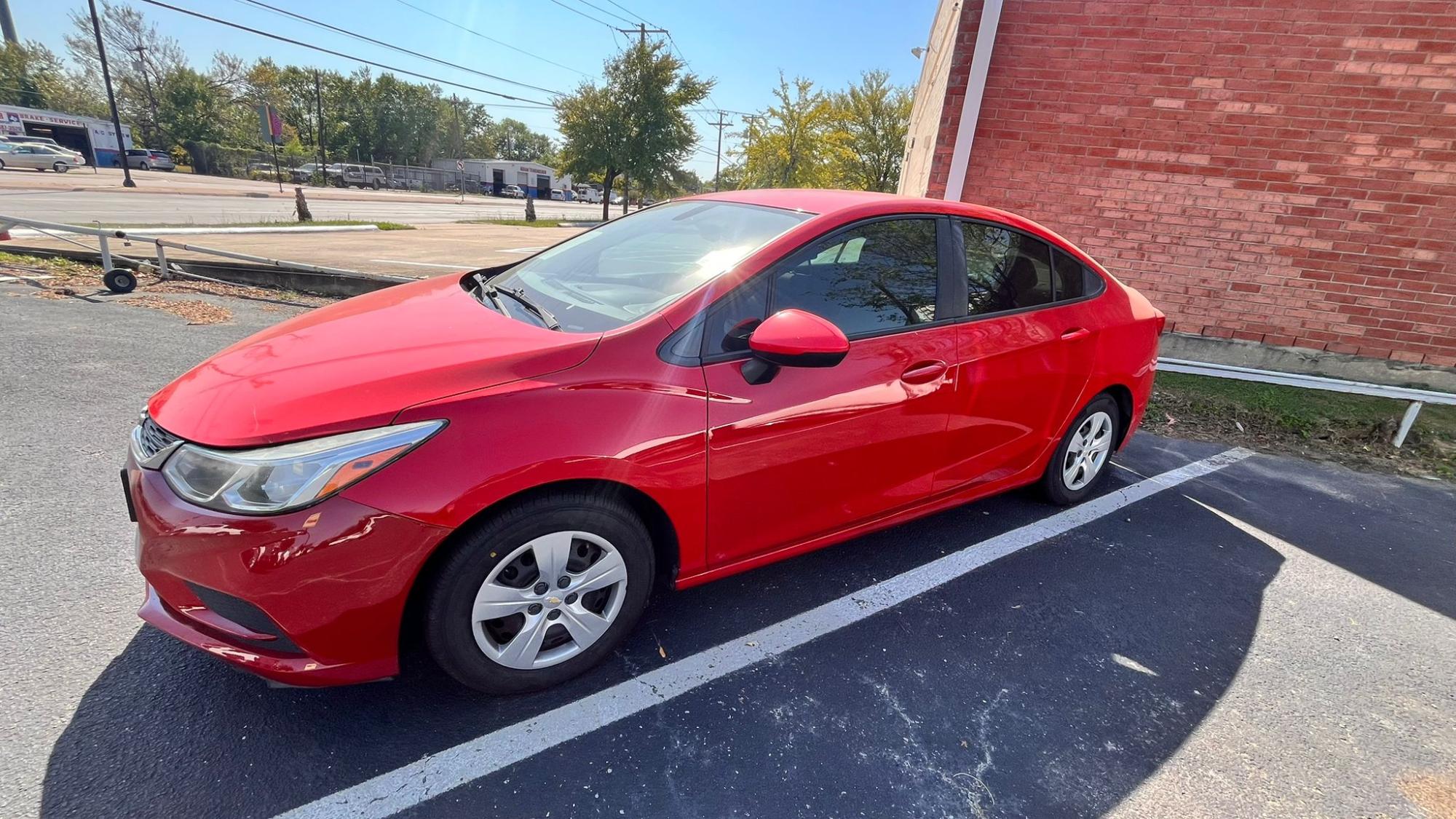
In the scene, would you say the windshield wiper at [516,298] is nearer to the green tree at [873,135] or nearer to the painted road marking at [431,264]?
the painted road marking at [431,264]

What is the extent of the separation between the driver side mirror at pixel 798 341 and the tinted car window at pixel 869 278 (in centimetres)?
26

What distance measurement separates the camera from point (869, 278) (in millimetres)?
2639

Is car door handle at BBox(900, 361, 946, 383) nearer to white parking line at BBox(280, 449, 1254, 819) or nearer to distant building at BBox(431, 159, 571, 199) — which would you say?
white parking line at BBox(280, 449, 1254, 819)

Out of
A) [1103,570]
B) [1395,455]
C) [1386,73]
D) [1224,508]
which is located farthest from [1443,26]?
[1103,570]

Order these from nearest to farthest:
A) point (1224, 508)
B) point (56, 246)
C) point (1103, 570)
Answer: point (1103, 570) < point (1224, 508) < point (56, 246)

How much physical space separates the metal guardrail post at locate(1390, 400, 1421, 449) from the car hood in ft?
20.9

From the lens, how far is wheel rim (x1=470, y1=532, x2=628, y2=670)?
195 cm

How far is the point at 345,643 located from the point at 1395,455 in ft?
22.8

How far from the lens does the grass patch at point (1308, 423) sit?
503 cm

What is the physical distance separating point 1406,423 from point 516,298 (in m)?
6.60

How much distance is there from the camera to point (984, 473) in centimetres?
313

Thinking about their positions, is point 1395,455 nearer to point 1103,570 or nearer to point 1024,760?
point 1103,570

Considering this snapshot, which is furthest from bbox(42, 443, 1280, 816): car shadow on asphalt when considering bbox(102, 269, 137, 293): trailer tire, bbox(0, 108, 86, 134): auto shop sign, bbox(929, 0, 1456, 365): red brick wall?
bbox(0, 108, 86, 134): auto shop sign

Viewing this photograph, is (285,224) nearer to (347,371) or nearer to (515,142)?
(347,371)
